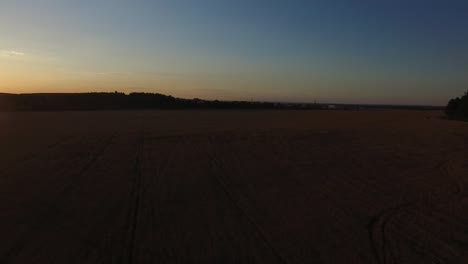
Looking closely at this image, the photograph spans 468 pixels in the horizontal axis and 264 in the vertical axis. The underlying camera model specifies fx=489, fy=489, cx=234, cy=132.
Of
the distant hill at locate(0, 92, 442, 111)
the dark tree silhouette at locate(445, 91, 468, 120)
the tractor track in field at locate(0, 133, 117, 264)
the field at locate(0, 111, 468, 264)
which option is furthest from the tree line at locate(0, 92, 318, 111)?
the tractor track in field at locate(0, 133, 117, 264)

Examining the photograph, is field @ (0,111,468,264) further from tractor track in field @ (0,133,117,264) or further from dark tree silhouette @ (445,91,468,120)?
dark tree silhouette @ (445,91,468,120)

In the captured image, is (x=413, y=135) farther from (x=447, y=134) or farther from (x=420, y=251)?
(x=420, y=251)

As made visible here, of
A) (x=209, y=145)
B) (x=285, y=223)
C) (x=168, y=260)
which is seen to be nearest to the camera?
(x=168, y=260)

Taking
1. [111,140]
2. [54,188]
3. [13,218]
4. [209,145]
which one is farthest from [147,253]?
[111,140]

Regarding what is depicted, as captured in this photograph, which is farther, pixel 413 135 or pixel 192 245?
pixel 413 135

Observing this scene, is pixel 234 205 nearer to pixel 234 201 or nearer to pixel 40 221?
pixel 234 201

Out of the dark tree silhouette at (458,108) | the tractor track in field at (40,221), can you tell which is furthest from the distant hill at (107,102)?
the tractor track in field at (40,221)

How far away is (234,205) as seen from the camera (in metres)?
8.91

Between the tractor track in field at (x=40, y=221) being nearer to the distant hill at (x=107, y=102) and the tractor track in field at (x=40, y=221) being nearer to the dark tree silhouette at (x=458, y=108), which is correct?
the dark tree silhouette at (x=458, y=108)

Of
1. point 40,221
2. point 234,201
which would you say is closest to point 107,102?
point 234,201

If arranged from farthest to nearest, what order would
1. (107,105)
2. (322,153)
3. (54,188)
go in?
(107,105), (322,153), (54,188)

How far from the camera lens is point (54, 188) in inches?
411

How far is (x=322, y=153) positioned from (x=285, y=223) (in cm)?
882

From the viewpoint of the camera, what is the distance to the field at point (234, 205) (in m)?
6.43
